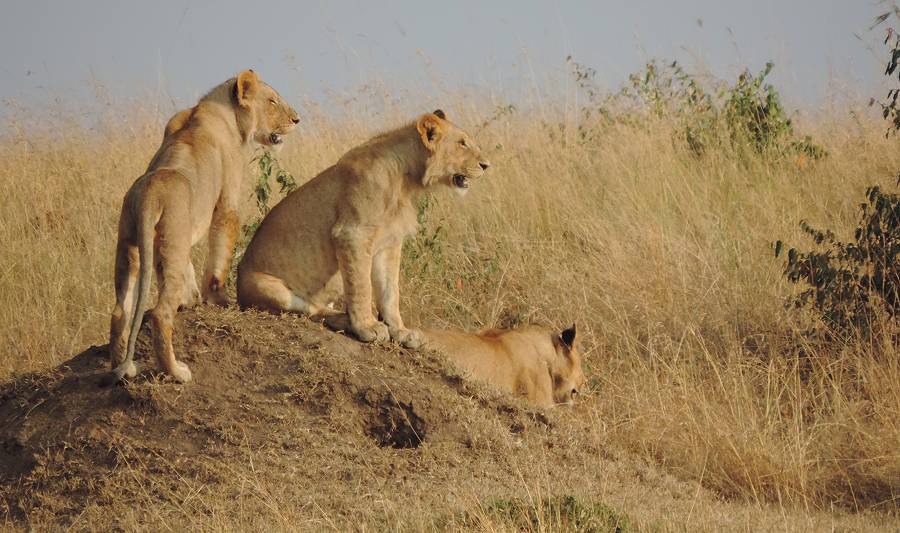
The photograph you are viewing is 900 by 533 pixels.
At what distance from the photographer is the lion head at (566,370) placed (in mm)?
7549

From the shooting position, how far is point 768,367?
7684mm

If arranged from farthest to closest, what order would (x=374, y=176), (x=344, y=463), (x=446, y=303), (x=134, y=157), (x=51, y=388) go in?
(x=134, y=157) < (x=446, y=303) < (x=374, y=176) < (x=51, y=388) < (x=344, y=463)

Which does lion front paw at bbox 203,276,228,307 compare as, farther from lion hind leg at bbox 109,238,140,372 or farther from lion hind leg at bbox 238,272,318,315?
lion hind leg at bbox 109,238,140,372

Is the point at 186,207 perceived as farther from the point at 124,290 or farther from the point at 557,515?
the point at 557,515

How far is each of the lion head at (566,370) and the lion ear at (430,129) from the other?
1642 millimetres

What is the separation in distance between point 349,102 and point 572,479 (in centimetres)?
766

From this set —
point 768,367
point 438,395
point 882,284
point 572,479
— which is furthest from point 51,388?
point 882,284

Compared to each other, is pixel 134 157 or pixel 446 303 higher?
pixel 134 157

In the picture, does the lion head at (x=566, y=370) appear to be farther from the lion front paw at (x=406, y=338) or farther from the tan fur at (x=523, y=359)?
the lion front paw at (x=406, y=338)

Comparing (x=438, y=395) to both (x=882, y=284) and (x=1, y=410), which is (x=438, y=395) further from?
(x=882, y=284)

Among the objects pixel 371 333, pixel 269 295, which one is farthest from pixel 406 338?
pixel 269 295

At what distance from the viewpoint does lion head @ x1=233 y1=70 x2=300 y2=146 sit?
674 cm

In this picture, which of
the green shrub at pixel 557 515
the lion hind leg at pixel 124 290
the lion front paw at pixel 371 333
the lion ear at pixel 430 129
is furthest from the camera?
the lion ear at pixel 430 129

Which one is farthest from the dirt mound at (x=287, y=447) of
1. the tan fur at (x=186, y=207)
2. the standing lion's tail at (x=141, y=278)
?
the tan fur at (x=186, y=207)
